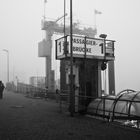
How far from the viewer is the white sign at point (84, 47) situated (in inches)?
682

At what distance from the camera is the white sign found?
17.3m

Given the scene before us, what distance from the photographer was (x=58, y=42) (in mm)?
18797

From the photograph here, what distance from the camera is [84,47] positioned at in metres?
17.5

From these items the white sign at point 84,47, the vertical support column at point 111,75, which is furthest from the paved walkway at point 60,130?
the vertical support column at point 111,75

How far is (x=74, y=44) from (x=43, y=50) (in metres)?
41.3

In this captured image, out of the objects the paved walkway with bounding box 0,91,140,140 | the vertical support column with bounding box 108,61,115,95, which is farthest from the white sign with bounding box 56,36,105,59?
the vertical support column with bounding box 108,61,115,95

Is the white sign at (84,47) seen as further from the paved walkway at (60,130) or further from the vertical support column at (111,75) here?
the vertical support column at (111,75)

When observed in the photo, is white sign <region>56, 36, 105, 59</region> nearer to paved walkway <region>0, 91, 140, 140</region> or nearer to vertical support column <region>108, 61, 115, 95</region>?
paved walkway <region>0, 91, 140, 140</region>

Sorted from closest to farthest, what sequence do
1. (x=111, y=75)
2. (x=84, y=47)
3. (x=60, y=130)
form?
(x=60, y=130)
(x=84, y=47)
(x=111, y=75)

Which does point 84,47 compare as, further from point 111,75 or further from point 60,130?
point 111,75

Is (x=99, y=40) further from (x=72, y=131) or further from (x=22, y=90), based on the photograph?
(x=22, y=90)

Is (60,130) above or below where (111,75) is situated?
below

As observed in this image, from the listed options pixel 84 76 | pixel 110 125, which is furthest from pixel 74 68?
pixel 110 125

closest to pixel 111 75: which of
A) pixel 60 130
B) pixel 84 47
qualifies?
pixel 84 47
